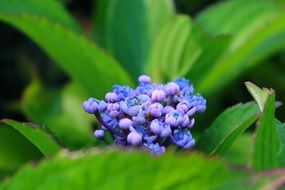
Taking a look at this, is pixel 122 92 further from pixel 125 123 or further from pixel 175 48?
pixel 175 48

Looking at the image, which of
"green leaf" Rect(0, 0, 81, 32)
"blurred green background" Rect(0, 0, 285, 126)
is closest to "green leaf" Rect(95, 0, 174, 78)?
"green leaf" Rect(0, 0, 81, 32)

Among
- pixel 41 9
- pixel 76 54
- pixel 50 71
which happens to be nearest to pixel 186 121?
pixel 76 54

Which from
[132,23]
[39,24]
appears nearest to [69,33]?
[39,24]

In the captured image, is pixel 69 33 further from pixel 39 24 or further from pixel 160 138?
pixel 160 138

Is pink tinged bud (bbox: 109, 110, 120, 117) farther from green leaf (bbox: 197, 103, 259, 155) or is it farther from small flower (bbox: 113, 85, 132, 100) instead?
green leaf (bbox: 197, 103, 259, 155)

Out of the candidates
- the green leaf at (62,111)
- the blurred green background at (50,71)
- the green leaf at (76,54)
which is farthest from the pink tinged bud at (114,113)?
the blurred green background at (50,71)

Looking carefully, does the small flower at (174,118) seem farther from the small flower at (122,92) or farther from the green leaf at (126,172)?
the green leaf at (126,172)
